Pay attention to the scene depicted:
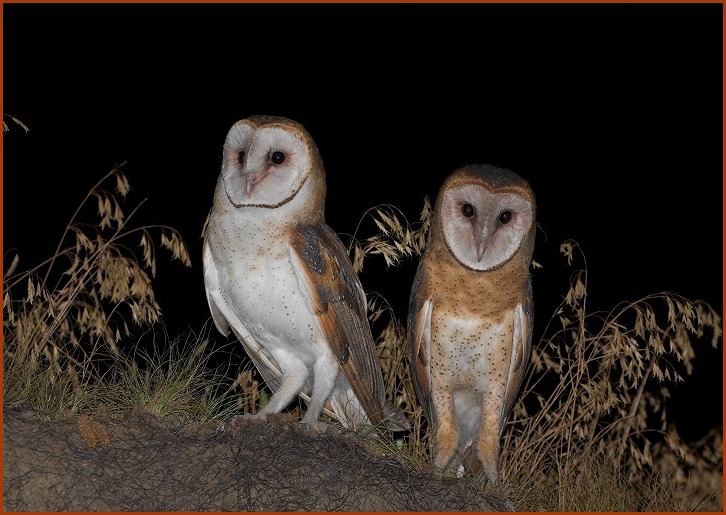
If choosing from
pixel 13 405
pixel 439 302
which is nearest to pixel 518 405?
pixel 439 302

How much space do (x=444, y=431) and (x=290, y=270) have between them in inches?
34.9

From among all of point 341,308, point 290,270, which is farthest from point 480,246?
point 290,270

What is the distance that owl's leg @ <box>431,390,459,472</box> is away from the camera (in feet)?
13.1

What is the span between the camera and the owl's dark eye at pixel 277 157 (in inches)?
153

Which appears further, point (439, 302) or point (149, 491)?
point (439, 302)

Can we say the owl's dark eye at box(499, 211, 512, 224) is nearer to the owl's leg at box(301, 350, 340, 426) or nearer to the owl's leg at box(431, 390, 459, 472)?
the owl's leg at box(431, 390, 459, 472)

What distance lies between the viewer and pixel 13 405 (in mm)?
3535

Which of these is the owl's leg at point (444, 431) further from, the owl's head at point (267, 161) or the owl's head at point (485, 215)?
the owl's head at point (267, 161)

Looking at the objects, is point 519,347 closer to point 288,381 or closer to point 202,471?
point 288,381

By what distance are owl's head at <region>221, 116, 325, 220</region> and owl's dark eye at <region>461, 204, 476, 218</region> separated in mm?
586

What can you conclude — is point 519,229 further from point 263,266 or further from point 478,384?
point 263,266

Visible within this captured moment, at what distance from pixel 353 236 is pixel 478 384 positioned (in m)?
0.81

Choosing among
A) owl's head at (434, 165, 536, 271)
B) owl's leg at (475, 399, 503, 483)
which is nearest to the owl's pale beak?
owl's head at (434, 165, 536, 271)

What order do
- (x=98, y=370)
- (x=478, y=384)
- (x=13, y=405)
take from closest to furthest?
(x=13, y=405), (x=98, y=370), (x=478, y=384)
